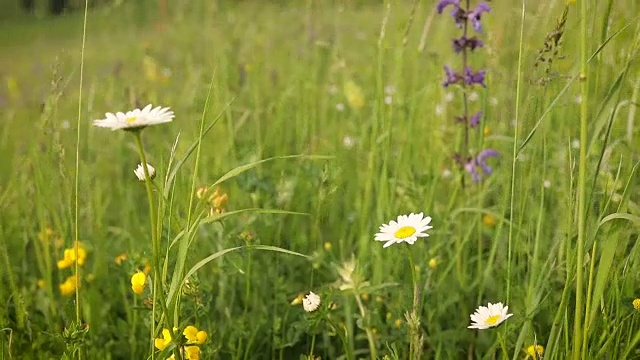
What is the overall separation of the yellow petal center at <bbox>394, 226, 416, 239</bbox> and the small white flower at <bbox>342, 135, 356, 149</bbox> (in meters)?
1.40

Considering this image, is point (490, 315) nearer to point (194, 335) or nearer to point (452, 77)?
point (194, 335)

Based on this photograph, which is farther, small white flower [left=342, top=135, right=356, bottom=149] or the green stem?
small white flower [left=342, top=135, right=356, bottom=149]

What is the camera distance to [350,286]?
1.22 meters

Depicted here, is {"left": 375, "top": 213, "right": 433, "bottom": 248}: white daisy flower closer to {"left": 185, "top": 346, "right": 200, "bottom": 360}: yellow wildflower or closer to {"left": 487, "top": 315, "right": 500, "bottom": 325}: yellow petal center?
{"left": 487, "top": 315, "right": 500, "bottom": 325}: yellow petal center

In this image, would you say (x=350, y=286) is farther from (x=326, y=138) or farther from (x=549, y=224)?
(x=326, y=138)

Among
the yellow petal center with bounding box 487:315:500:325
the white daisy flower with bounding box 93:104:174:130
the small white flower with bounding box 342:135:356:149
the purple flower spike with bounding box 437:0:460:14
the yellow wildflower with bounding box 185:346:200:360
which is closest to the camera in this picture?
the white daisy flower with bounding box 93:104:174:130

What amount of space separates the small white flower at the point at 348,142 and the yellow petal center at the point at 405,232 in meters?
1.40

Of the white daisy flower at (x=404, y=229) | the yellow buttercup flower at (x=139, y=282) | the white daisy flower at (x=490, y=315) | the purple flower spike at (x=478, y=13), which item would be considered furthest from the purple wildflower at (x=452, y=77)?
the yellow buttercup flower at (x=139, y=282)

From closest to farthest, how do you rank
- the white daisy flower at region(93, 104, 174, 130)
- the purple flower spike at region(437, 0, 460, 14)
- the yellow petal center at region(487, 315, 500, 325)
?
the white daisy flower at region(93, 104, 174, 130), the yellow petal center at region(487, 315, 500, 325), the purple flower spike at region(437, 0, 460, 14)

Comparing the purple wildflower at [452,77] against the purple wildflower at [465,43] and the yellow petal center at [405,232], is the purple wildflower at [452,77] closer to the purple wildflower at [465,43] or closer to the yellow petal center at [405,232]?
the purple wildflower at [465,43]

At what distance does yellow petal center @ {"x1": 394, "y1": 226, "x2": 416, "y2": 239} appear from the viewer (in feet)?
Answer: 3.52

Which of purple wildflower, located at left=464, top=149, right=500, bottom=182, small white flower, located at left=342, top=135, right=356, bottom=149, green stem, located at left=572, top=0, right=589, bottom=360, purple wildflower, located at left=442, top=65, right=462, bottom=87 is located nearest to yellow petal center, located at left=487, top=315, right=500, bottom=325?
green stem, located at left=572, top=0, right=589, bottom=360

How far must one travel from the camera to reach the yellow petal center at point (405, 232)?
107 centimetres

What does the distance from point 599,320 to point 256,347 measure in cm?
67
